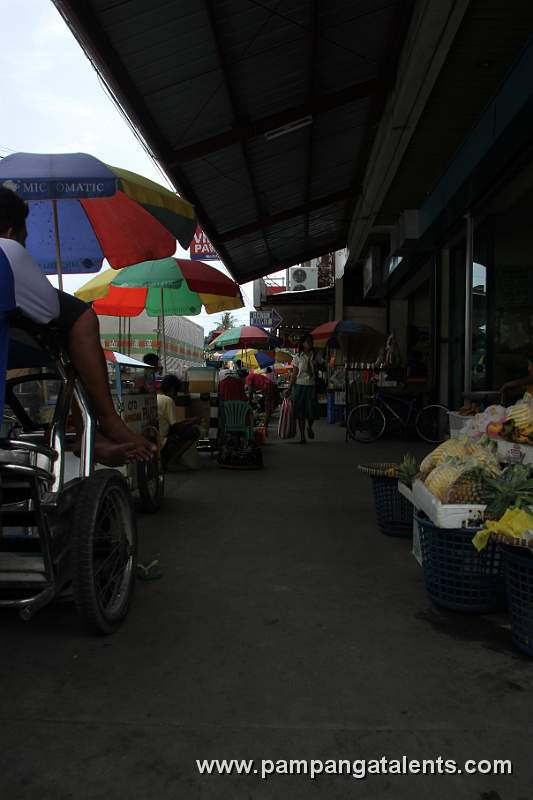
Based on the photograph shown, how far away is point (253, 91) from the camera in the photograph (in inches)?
316

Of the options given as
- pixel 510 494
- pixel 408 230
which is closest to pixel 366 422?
pixel 408 230

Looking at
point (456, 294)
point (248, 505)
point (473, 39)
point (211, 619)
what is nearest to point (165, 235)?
point (248, 505)

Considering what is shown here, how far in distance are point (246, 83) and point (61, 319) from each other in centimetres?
613

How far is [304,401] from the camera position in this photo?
11414mm

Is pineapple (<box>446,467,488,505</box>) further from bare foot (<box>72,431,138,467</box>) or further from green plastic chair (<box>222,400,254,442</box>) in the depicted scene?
green plastic chair (<box>222,400,254,442</box>)

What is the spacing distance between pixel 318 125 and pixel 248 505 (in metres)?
6.56

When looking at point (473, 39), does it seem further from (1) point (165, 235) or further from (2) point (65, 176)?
(2) point (65, 176)

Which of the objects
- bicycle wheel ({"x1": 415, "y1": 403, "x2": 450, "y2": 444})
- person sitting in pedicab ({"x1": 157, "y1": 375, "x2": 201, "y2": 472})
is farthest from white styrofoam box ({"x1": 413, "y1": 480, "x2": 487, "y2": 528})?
bicycle wheel ({"x1": 415, "y1": 403, "x2": 450, "y2": 444})

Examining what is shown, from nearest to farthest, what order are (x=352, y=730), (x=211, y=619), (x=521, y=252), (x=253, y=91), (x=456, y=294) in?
1. (x=352, y=730)
2. (x=211, y=619)
3. (x=253, y=91)
4. (x=521, y=252)
5. (x=456, y=294)

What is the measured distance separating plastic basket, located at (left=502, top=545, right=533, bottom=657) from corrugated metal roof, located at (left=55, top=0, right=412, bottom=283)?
18.0 ft

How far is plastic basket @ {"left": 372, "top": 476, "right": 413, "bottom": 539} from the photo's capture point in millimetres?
4750

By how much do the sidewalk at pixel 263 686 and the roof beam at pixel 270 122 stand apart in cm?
653

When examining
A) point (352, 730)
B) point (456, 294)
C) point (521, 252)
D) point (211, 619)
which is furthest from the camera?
point (456, 294)

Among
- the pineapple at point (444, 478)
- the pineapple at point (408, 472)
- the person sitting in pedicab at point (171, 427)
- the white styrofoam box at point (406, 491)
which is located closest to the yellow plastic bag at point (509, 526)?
the pineapple at point (444, 478)
